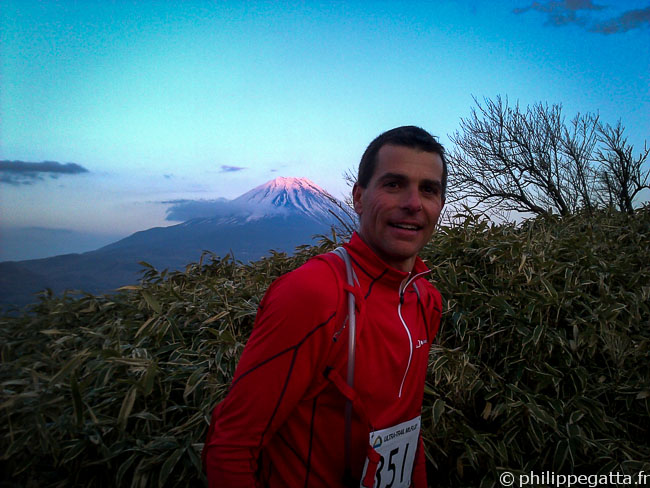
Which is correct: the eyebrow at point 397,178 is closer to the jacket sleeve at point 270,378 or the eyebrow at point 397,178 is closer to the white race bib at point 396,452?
the jacket sleeve at point 270,378

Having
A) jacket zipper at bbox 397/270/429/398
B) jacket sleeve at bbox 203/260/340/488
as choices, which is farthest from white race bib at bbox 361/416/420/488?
jacket sleeve at bbox 203/260/340/488

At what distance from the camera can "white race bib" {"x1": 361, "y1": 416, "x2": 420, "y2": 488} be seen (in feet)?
4.73

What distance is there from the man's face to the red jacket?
7cm

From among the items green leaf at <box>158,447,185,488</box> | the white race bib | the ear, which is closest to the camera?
the white race bib

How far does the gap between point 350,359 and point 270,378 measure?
0.26 m

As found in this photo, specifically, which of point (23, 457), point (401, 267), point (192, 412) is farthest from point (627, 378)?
point (23, 457)

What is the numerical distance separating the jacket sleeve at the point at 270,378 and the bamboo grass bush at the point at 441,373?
80 centimetres

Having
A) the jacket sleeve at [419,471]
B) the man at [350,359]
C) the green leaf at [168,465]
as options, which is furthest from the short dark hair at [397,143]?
the green leaf at [168,465]

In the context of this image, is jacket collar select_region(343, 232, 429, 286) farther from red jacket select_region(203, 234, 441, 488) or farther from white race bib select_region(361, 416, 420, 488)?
white race bib select_region(361, 416, 420, 488)

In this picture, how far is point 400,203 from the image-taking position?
1528mm

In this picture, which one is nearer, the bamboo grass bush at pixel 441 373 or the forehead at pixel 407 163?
the forehead at pixel 407 163

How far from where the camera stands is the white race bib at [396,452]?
4.73 feet

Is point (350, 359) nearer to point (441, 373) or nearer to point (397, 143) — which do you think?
point (397, 143)

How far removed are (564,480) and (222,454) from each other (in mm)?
2002
